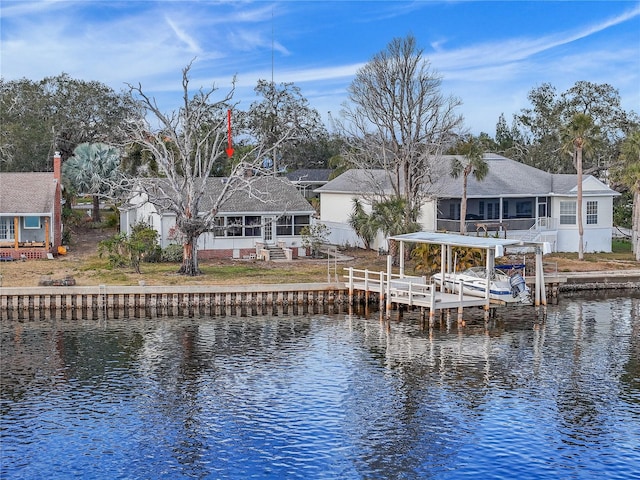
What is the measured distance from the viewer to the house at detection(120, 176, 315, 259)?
58.8 metres

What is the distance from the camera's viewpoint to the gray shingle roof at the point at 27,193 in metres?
57.8

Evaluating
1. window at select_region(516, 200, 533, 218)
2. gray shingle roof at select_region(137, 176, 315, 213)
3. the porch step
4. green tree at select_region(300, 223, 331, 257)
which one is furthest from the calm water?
window at select_region(516, 200, 533, 218)

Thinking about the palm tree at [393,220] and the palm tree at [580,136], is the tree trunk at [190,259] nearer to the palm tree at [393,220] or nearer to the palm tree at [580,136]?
the palm tree at [393,220]

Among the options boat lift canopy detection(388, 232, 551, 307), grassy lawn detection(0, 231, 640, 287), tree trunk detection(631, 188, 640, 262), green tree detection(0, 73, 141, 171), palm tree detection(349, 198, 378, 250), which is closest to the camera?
boat lift canopy detection(388, 232, 551, 307)

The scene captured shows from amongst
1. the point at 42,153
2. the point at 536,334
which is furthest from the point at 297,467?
the point at 42,153

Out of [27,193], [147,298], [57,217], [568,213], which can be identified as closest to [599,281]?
[568,213]

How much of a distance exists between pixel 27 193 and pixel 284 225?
682 inches

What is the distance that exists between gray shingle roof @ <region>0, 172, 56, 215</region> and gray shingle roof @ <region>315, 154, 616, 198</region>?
71.5ft

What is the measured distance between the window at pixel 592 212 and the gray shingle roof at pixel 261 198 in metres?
20.1

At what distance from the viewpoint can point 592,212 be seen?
2554 inches

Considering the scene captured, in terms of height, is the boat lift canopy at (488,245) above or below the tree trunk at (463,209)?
below

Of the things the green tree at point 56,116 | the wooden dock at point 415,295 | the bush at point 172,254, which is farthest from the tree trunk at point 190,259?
the green tree at point 56,116

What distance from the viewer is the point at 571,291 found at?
53.9 meters

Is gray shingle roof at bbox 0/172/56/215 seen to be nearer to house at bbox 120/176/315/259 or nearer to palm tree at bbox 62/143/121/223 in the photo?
house at bbox 120/176/315/259
